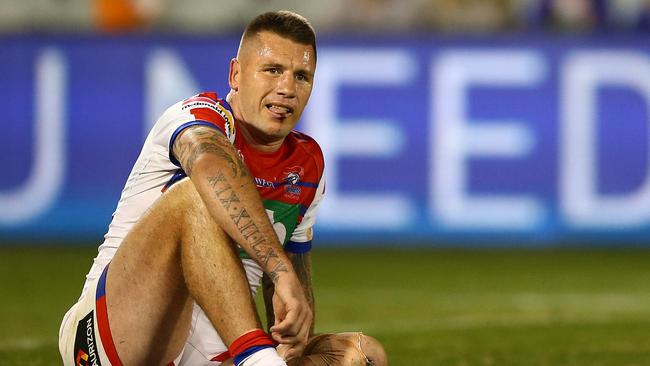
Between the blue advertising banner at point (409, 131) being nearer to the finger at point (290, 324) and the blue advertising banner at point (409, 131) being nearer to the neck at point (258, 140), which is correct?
the neck at point (258, 140)

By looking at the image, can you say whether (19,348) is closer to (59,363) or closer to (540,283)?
(59,363)

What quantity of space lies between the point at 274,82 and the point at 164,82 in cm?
828

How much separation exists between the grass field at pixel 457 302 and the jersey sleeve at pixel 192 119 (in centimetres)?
240

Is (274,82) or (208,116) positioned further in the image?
(274,82)

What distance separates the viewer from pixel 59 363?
6.65 m

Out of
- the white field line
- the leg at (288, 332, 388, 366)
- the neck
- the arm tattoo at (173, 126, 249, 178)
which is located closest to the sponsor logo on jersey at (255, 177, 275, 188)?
the neck

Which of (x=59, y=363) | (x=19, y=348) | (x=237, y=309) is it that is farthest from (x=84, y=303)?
(x=19, y=348)

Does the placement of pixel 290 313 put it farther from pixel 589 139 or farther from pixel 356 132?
pixel 589 139

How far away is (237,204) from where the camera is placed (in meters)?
4.29

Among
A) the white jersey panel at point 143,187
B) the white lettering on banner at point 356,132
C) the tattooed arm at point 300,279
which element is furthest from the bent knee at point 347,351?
the white lettering on banner at point 356,132

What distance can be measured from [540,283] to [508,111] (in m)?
2.66

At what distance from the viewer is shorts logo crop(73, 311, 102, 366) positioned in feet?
15.3

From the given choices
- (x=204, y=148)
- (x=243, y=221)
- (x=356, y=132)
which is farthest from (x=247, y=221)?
(x=356, y=132)

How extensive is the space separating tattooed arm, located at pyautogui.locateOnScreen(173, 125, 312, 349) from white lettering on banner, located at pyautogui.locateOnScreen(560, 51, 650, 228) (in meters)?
8.89
